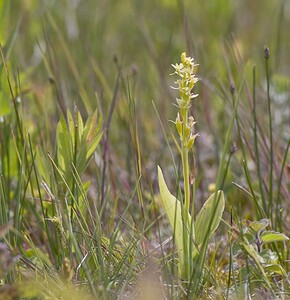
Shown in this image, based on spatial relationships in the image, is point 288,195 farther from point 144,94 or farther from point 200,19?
point 200,19

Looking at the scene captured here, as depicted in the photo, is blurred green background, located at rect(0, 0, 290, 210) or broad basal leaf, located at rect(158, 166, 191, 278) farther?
blurred green background, located at rect(0, 0, 290, 210)

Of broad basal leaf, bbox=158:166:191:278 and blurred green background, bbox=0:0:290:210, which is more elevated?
blurred green background, bbox=0:0:290:210

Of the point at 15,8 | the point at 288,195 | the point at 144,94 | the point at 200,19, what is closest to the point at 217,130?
the point at 144,94

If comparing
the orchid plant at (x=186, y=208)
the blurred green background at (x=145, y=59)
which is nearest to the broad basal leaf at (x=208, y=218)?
the orchid plant at (x=186, y=208)

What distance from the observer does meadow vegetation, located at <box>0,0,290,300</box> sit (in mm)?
1280

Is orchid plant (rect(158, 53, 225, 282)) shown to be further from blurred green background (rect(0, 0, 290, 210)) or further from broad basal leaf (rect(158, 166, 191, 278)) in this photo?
blurred green background (rect(0, 0, 290, 210))

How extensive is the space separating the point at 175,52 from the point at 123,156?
1.32 meters

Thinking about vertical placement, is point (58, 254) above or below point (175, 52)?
below

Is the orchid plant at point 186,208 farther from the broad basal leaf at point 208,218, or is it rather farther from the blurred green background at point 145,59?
the blurred green background at point 145,59

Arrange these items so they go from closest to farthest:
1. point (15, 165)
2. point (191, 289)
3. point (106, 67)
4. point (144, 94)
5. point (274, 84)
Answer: point (191, 289)
point (15, 165)
point (274, 84)
point (144, 94)
point (106, 67)

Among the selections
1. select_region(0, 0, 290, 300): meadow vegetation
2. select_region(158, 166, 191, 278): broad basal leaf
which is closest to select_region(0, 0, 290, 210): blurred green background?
select_region(0, 0, 290, 300): meadow vegetation

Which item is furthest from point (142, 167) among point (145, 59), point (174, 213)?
point (145, 59)

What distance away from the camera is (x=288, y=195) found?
1.75m

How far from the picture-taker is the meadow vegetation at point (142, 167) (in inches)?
50.4
